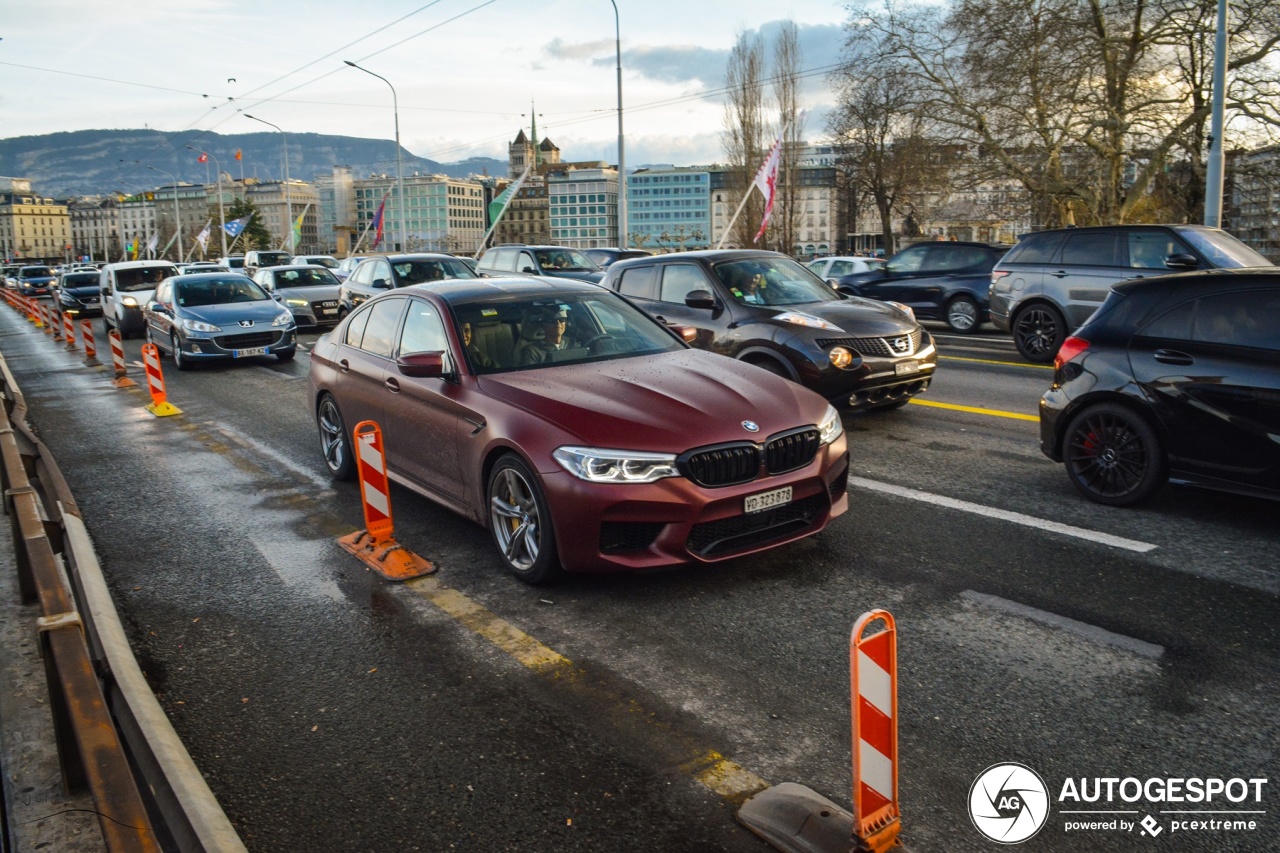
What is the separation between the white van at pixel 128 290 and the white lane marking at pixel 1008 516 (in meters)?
20.0

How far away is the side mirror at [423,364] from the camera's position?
579 cm

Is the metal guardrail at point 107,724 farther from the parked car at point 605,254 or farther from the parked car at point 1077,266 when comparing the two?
the parked car at point 605,254

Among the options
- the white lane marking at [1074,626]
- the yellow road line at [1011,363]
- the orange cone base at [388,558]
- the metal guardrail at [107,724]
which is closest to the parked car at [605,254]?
the yellow road line at [1011,363]

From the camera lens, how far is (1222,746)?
350 centimetres

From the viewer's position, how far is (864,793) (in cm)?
280

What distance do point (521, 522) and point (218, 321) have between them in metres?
13.1

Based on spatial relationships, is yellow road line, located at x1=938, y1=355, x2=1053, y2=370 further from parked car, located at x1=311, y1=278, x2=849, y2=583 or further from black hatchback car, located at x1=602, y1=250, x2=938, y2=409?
parked car, located at x1=311, y1=278, x2=849, y2=583

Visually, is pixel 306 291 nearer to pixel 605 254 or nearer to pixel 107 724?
pixel 605 254

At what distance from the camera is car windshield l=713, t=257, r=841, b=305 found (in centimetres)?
989

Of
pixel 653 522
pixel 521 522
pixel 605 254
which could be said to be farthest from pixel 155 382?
pixel 605 254

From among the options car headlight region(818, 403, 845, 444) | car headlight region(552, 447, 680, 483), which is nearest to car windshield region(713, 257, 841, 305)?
car headlight region(818, 403, 845, 444)

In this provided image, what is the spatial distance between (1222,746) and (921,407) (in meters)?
7.19

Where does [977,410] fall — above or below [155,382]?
below

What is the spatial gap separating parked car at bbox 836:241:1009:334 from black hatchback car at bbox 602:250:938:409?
9.21 metres
